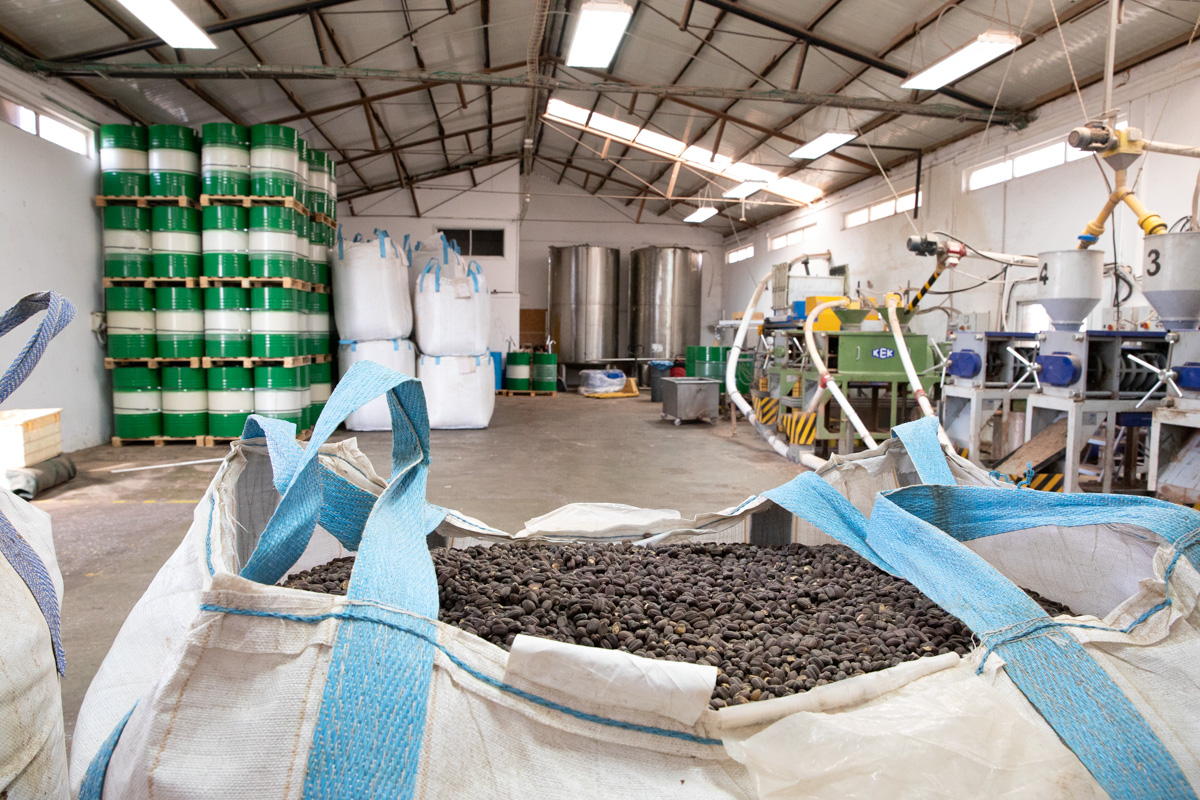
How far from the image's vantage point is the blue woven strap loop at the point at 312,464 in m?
0.89

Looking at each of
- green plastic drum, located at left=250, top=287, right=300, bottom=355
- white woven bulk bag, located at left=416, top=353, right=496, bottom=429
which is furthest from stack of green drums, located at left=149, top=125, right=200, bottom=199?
white woven bulk bag, located at left=416, top=353, right=496, bottom=429

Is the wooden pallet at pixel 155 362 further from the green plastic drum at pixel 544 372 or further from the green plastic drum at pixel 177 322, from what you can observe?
the green plastic drum at pixel 544 372

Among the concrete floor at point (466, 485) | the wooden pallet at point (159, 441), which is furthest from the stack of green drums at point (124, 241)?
the concrete floor at point (466, 485)

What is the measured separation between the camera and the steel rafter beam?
6344mm

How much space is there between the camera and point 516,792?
2.50 feet

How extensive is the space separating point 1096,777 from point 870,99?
8.60m

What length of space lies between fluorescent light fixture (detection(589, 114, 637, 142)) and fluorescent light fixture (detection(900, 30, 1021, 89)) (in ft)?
19.1

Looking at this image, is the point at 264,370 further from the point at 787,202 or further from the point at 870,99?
the point at 787,202

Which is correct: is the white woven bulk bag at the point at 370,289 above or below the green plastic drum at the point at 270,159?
below

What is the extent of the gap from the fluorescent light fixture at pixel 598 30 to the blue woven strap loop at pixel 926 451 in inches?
224

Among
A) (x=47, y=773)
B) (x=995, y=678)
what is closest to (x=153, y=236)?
(x=47, y=773)

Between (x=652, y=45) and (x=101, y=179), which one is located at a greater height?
(x=652, y=45)

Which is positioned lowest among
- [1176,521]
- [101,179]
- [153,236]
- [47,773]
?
[47,773]

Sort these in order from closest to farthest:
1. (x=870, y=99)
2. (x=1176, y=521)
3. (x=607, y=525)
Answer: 1. (x=1176, y=521)
2. (x=607, y=525)
3. (x=870, y=99)
